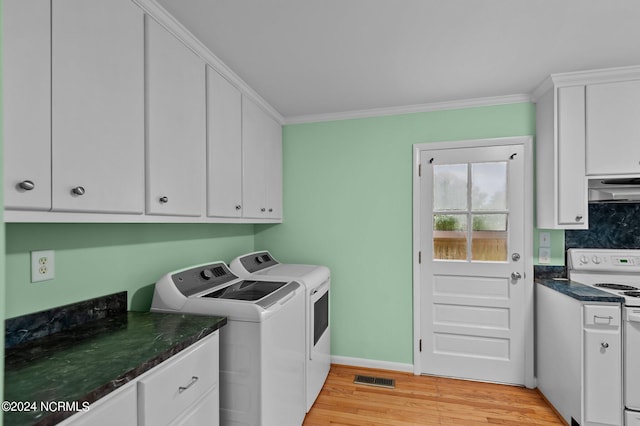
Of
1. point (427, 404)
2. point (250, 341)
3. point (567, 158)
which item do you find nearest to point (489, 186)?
point (567, 158)

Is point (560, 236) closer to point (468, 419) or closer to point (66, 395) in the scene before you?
point (468, 419)

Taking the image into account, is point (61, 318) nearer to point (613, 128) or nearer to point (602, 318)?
point (602, 318)

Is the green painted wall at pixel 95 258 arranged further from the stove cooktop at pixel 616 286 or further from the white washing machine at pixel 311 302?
the stove cooktop at pixel 616 286

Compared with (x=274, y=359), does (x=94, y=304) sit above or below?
above

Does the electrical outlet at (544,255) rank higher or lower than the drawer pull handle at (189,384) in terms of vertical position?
higher

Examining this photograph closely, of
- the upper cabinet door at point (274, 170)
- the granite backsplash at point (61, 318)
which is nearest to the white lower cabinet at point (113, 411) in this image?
the granite backsplash at point (61, 318)

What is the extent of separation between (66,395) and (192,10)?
5.28 ft

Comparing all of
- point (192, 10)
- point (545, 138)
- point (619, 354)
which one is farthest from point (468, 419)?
point (192, 10)

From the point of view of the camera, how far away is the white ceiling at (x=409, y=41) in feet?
4.95

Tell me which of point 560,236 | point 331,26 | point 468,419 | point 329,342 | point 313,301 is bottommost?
point 468,419

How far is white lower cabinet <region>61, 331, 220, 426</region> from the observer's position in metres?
0.92

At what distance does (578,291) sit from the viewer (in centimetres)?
208

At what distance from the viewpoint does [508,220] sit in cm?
258

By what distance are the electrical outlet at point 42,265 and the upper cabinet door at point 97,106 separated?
38 centimetres
